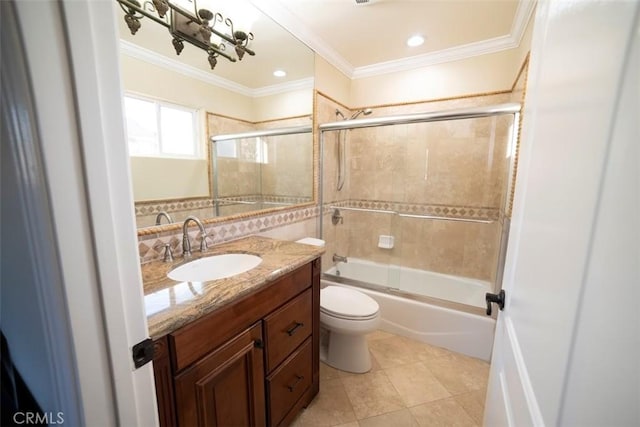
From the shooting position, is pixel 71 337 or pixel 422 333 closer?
pixel 71 337

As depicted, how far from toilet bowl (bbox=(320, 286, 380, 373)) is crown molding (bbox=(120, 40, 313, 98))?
152 centimetres

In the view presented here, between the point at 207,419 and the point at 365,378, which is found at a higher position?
the point at 207,419

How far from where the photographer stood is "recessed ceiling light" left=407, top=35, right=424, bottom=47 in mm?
2076

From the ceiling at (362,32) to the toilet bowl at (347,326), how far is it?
1571 mm

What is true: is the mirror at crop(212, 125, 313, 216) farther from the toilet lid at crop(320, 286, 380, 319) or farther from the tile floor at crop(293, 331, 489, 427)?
the tile floor at crop(293, 331, 489, 427)

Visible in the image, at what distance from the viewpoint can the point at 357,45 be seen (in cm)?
220

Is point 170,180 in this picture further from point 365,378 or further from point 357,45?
point 357,45

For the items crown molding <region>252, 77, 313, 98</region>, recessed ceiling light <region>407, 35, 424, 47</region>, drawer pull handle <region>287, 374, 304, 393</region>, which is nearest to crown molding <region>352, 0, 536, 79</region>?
recessed ceiling light <region>407, 35, 424, 47</region>

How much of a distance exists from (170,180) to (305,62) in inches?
58.7

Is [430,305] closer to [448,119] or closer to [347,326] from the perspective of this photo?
[347,326]

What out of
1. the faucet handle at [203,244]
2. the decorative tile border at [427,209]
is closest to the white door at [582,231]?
the faucet handle at [203,244]

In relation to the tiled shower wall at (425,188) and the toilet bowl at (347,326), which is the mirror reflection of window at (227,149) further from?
the toilet bowl at (347,326)

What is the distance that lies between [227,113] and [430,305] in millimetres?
2043

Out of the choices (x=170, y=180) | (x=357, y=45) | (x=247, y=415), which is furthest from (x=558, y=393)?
(x=357, y=45)
